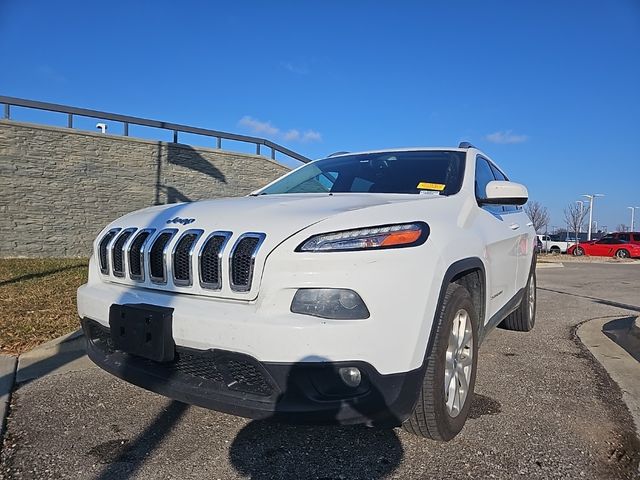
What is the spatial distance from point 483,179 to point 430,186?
0.82m

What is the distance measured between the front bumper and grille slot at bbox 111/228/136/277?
0.71m

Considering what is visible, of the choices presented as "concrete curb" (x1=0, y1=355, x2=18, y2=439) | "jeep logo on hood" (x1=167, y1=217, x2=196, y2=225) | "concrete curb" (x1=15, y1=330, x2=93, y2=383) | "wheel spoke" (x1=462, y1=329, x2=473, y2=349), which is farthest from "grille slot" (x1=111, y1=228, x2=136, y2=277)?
"wheel spoke" (x1=462, y1=329, x2=473, y2=349)

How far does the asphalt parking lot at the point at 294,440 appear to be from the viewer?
218 centimetres

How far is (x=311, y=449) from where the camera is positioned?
2367 mm

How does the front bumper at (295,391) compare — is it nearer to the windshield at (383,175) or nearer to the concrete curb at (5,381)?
the concrete curb at (5,381)

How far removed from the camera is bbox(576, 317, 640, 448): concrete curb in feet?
10.3

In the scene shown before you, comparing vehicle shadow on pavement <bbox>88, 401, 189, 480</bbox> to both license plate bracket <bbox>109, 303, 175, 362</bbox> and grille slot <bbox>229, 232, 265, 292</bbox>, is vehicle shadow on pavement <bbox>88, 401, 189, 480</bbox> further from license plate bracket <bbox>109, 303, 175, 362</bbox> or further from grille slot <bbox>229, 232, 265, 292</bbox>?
grille slot <bbox>229, 232, 265, 292</bbox>

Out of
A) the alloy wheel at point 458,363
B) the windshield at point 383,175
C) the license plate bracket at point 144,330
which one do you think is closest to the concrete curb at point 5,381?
the license plate bracket at point 144,330

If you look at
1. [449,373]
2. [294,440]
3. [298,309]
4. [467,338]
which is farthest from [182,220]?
[467,338]

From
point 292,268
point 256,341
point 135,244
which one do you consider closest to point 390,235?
point 292,268

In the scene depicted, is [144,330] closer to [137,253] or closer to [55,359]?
[137,253]

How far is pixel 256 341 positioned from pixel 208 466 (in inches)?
29.4

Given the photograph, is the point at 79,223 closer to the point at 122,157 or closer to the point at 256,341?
A: the point at 122,157

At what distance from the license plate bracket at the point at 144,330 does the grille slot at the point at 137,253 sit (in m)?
0.20
